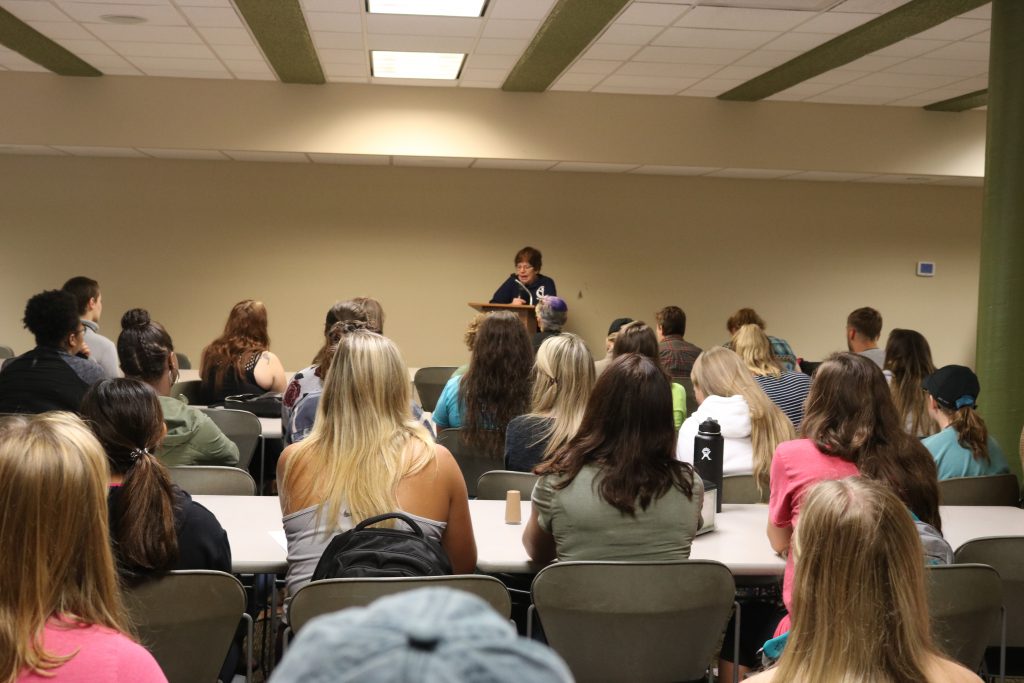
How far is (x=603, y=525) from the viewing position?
2701 mm

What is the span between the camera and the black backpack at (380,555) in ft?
7.57

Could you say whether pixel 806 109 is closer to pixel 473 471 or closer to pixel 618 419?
pixel 473 471

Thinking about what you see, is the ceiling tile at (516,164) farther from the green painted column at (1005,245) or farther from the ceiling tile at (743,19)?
the green painted column at (1005,245)

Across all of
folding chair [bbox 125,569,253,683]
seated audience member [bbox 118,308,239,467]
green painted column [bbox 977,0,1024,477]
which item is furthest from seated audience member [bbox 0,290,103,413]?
green painted column [bbox 977,0,1024,477]

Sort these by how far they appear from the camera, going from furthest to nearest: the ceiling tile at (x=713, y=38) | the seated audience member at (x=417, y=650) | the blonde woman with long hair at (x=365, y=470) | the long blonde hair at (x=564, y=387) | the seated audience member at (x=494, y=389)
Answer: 1. the ceiling tile at (x=713, y=38)
2. the seated audience member at (x=494, y=389)
3. the long blonde hair at (x=564, y=387)
4. the blonde woman with long hair at (x=365, y=470)
5. the seated audience member at (x=417, y=650)

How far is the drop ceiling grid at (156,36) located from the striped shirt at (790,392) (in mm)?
3892

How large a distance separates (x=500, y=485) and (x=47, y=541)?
218 centimetres

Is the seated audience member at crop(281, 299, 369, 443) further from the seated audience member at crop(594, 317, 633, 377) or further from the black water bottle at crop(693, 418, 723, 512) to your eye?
the black water bottle at crop(693, 418, 723, 512)

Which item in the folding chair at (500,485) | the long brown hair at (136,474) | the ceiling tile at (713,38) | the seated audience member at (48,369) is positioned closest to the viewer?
the long brown hair at (136,474)

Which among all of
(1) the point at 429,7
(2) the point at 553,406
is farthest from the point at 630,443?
(1) the point at 429,7

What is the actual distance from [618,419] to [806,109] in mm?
7094

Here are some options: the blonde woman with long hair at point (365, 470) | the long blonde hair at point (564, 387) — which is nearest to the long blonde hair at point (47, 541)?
the blonde woman with long hair at point (365, 470)

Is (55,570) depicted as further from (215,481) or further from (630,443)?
(215,481)

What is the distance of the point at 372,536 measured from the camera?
2.42m
